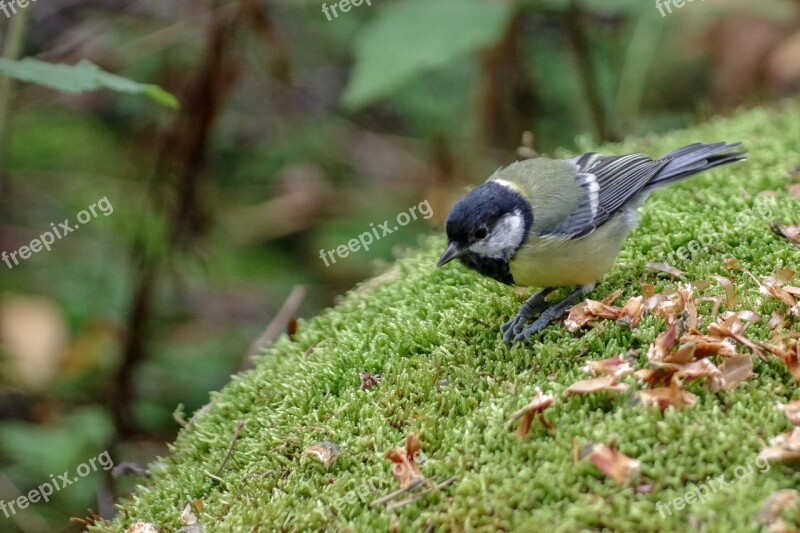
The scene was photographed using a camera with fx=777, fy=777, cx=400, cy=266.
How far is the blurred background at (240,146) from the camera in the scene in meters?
4.30

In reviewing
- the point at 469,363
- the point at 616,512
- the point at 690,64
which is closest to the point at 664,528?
the point at 616,512

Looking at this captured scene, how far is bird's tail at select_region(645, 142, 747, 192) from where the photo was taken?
296 cm

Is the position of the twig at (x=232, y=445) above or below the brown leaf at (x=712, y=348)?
above

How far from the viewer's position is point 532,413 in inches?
75.7

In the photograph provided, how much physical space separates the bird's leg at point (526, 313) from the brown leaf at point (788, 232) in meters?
0.78

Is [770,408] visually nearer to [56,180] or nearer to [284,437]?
[284,437]

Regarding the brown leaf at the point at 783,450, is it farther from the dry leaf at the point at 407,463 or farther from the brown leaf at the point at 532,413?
the dry leaf at the point at 407,463

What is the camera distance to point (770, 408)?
182cm

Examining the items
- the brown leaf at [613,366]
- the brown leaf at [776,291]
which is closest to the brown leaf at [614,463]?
the brown leaf at [613,366]

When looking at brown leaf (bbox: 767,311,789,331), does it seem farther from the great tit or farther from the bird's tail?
the bird's tail

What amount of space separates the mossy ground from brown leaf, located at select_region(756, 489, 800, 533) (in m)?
0.02

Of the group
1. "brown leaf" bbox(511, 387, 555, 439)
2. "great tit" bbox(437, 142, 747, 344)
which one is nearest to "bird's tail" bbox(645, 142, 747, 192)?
"great tit" bbox(437, 142, 747, 344)

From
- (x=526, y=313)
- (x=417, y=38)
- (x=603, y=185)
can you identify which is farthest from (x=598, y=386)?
(x=417, y=38)

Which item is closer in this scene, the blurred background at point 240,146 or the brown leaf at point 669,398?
the brown leaf at point 669,398
